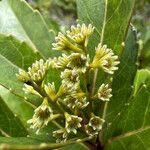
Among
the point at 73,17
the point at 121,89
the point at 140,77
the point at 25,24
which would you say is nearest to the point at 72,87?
the point at 121,89

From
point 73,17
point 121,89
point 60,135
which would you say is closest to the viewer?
point 60,135

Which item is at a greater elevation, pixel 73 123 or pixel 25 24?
pixel 25 24

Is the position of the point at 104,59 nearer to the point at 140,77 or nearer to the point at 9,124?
the point at 140,77

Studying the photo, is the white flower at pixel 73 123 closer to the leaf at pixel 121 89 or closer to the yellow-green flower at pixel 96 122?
the yellow-green flower at pixel 96 122

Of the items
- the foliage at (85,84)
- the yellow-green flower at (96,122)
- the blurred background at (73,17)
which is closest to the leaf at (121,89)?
the foliage at (85,84)

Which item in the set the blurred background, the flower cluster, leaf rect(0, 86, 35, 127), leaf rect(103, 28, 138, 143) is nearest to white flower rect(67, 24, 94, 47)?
the flower cluster

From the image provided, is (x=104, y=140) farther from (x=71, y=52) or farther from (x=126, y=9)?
(x=126, y=9)

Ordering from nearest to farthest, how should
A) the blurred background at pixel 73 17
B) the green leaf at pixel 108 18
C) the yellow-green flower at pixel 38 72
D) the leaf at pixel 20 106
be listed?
the yellow-green flower at pixel 38 72
the green leaf at pixel 108 18
the leaf at pixel 20 106
the blurred background at pixel 73 17
